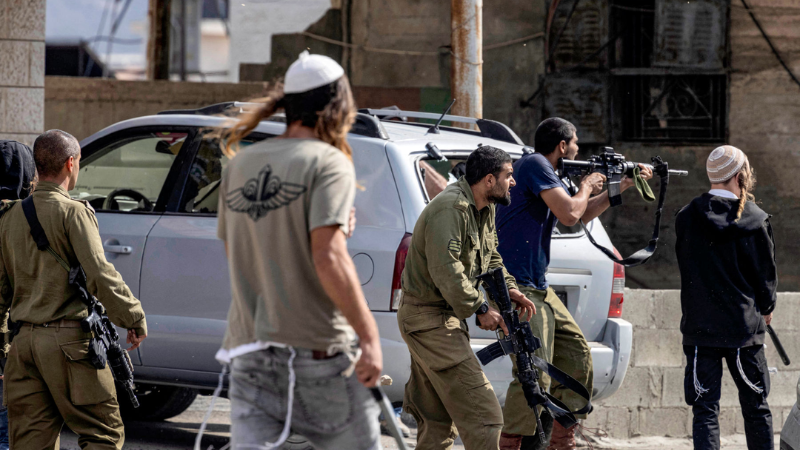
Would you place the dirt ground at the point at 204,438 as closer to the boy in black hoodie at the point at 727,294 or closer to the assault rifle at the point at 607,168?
the boy in black hoodie at the point at 727,294

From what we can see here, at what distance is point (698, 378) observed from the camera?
202 inches

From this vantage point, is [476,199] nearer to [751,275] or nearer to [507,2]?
[751,275]

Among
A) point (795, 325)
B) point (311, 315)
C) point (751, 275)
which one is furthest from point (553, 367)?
point (795, 325)

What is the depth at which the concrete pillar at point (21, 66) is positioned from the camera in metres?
7.19

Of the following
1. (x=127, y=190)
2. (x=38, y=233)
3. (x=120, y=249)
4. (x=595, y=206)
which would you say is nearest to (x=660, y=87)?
(x=595, y=206)

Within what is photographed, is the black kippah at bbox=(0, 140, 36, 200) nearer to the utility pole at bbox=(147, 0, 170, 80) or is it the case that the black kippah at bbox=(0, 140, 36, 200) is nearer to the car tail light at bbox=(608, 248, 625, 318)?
the car tail light at bbox=(608, 248, 625, 318)

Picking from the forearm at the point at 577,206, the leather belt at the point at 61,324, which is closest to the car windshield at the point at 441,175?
the forearm at the point at 577,206

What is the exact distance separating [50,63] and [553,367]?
1085 inches

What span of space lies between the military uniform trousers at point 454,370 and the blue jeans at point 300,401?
1.45 metres

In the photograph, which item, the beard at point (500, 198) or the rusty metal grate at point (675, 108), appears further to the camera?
the rusty metal grate at point (675, 108)

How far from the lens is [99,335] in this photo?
3.95 meters

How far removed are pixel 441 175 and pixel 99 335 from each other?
2.18 metres

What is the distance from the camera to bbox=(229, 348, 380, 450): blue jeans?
2.71m

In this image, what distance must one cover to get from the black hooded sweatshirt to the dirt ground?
5.17 ft
